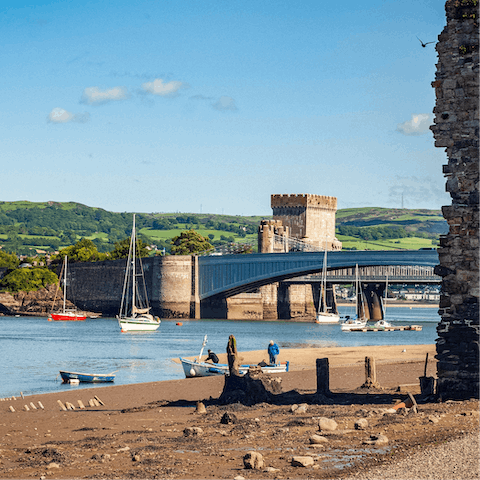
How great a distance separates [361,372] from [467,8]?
13544 mm

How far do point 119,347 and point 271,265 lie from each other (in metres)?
32.0

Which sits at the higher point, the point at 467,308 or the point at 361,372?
the point at 467,308

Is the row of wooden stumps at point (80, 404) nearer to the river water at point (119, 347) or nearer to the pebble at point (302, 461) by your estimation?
the river water at point (119, 347)

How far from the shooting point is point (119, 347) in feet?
153

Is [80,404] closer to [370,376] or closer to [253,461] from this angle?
[370,376]

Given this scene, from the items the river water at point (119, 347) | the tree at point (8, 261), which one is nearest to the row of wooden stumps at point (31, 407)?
the river water at point (119, 347)

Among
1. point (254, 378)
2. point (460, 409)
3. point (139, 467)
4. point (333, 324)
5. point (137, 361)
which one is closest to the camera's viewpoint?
point (139, 467)

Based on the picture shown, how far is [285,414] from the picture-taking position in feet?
49.8

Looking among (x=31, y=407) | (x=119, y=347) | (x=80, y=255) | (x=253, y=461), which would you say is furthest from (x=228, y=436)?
(x=80, y=255)

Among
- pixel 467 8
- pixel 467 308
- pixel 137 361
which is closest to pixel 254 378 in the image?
pixel 467 308

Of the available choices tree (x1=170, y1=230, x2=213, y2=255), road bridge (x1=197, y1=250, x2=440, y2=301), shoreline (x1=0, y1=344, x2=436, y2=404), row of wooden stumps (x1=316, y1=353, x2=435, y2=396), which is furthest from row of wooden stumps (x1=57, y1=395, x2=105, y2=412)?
tree (x1=170, y1=230, x2=213, y2=255)

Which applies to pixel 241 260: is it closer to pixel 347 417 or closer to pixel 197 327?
pixel 197 327

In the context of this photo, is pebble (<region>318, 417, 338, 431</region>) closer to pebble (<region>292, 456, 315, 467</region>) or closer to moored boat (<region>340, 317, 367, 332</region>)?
pebble (<region>292, 456, 315, 467</region>)

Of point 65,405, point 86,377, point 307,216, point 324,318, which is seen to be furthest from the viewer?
point 307,216
